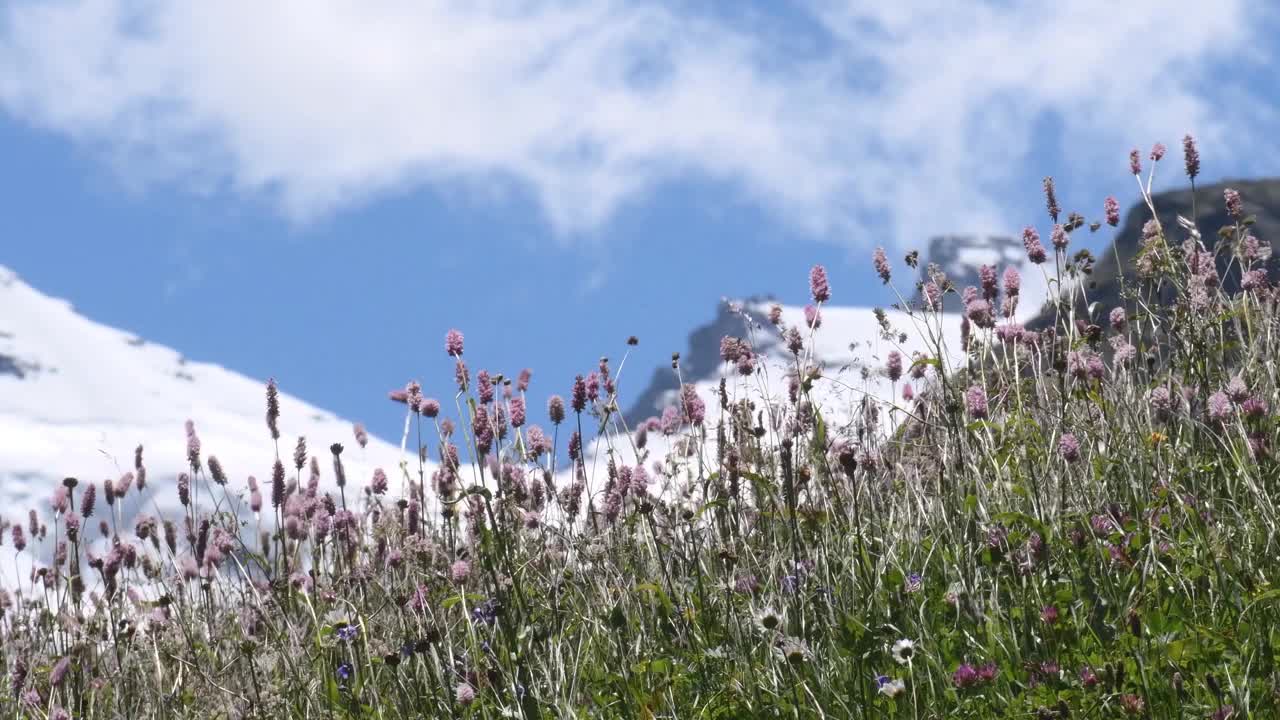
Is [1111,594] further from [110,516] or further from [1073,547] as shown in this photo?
[110,516]

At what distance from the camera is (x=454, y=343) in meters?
3.96

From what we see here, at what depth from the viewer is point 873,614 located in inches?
146

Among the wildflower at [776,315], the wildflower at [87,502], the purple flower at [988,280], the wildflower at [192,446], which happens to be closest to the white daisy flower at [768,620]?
the wildflower at [776,315]

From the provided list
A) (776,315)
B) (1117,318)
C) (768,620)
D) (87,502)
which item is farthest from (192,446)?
(1117,318)

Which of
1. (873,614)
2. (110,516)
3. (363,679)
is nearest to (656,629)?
(873,614)

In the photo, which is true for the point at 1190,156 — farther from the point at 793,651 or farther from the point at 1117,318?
the point at 793,651

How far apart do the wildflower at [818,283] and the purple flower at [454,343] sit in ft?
3.96

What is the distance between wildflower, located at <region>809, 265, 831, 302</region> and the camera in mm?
4320

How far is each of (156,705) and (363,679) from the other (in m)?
1.02

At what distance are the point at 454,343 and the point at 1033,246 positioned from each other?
205 cm

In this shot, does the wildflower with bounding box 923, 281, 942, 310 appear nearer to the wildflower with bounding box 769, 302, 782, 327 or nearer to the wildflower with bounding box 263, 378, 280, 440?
the wildflower with bounding box 769, 302, 782, 327

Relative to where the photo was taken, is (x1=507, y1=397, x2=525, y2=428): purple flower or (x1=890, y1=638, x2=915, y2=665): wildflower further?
(x1=507, y1=397, x2=525, y2=428): purple flower

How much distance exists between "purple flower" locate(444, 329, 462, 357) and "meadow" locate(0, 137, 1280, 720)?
0.04ft

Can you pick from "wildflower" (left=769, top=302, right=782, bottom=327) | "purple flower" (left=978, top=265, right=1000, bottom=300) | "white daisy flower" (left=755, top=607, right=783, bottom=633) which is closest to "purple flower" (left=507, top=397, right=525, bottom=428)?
"wildflower" (left=769, top=302, right=782, bottom=327)
